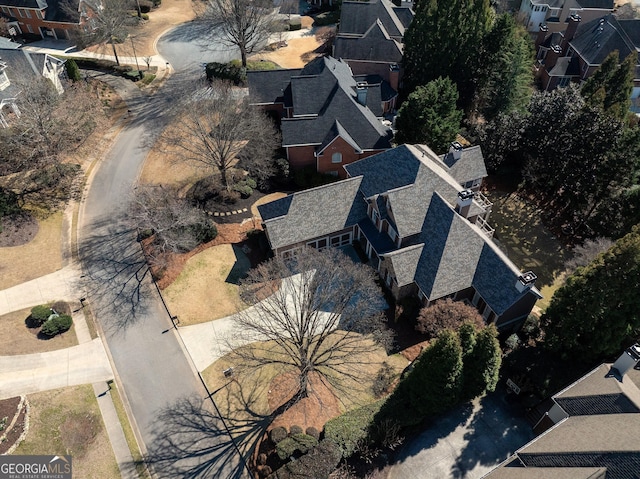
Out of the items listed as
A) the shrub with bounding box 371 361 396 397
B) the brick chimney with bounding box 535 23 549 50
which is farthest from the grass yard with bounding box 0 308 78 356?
the brick chimney with bounding box 535 23 549 50

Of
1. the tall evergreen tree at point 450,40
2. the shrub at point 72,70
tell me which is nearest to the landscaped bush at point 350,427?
the tall evergreen tree at point 450,40

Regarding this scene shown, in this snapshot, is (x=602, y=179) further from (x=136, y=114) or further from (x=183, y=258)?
(x=136, y=114)

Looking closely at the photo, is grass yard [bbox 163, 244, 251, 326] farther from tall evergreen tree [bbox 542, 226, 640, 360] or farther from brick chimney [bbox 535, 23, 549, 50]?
brick chimney [bbox 535, 23, 549, 50]

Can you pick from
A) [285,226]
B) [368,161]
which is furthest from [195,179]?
[368,161]

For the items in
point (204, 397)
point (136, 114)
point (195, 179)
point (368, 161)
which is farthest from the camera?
point (136, 114)

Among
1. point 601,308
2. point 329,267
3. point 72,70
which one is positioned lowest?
point 72,70

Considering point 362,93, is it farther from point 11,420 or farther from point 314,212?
point 11,420

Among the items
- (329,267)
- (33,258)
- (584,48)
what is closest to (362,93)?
(329,267)
